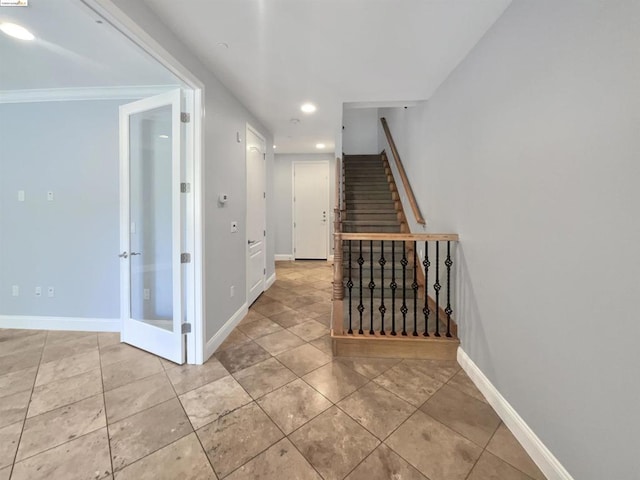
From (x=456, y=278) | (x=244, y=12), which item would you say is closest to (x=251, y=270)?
(x=456, y=278)

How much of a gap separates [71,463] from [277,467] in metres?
1.02

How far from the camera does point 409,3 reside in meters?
1.48

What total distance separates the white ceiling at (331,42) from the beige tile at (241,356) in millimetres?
2455

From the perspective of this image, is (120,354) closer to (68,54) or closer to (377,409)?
(377,409)

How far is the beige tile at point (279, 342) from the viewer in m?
2.37

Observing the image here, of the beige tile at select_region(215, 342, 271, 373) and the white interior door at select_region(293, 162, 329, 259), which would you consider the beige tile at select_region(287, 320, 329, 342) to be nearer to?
the beige tile at select_region(215, 342, 271, 373)

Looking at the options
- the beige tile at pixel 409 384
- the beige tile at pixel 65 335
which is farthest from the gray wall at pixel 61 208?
the beige tile at pixel 409 384

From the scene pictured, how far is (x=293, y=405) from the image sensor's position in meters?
1.67

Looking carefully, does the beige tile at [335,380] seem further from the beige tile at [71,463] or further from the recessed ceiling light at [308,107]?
the recessed ceiling light at [308,107]

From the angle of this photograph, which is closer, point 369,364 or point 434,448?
point 434,448

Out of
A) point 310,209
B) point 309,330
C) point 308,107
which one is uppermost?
point 308,107

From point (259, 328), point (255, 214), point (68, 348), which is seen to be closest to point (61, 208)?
point (68, 348)

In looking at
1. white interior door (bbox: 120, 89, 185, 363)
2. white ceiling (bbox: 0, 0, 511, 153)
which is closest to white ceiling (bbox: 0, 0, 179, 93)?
white ceiling (bbox: 0, 0, 511, 153)

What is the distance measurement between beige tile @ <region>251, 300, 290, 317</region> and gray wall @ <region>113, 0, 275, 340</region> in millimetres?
355
